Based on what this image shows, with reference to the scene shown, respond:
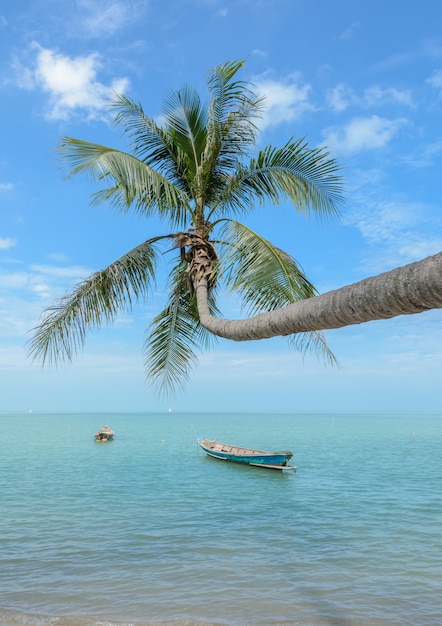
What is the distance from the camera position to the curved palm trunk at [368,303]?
9.93 ft

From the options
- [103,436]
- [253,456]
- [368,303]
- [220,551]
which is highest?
[368,303]

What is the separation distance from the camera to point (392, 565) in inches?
489

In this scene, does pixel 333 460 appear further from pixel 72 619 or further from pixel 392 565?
pixel 72 619

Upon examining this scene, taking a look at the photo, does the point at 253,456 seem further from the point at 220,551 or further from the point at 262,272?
the point at 262,272

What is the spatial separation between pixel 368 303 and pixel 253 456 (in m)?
29.0

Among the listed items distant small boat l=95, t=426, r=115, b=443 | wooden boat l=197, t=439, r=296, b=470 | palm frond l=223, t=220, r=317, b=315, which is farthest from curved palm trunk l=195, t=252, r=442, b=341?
distant small boat l=95, t=426, r=115, b=443

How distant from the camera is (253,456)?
103 ft

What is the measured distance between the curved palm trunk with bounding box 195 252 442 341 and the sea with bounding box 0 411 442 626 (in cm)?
623

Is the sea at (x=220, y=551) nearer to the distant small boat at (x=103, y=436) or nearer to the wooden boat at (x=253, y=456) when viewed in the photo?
the wooden boat at (x=253, y=456)

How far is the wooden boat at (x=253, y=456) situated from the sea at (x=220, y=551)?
1172 millimetres

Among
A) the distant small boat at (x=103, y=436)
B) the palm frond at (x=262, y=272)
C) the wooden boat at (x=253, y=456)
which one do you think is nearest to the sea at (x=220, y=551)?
the wooden boat at (x=253, y=456)

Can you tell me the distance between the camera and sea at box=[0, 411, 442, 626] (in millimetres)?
9391

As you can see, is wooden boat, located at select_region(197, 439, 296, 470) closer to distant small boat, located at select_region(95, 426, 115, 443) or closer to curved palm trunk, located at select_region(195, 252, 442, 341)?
distant small boat, located at select_region(95, 426, 115, 443)

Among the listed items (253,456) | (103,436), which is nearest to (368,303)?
(253,456)
